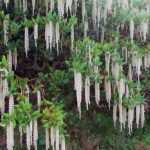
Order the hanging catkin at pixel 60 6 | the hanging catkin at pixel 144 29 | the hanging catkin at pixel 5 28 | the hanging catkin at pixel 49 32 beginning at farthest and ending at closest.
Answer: the hanging catkin at pixel 144 29 → the hanging catkin at pixel 60 6 → the hanging catkin at pixel 49 32 → the hanging catkin at pixel 5 28

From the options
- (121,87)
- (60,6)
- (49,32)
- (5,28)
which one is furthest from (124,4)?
(5,28)

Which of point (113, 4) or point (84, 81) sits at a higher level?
point (113, 4)

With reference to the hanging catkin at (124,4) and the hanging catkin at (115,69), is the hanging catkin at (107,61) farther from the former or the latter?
the hanging catkin at (124,4)

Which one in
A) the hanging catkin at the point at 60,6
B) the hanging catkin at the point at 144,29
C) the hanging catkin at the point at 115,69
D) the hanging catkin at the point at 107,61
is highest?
the hanging catkin at the point at 60,6

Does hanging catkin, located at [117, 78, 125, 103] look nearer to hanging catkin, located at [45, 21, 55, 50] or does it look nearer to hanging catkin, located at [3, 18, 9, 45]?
hanging catkin, located at [45, 21, 55, 50]

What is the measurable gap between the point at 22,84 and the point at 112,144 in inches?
163

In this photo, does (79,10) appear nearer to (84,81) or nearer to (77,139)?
(84,81)

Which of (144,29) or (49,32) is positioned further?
(144,29)

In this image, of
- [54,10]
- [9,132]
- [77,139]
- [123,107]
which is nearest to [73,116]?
[77,139]

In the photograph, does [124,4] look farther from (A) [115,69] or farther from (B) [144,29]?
(A) [115,69]

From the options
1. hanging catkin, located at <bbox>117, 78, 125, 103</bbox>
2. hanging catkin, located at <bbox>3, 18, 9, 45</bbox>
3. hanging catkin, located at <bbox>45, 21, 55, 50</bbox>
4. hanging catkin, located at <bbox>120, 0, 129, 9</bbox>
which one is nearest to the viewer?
hanging catkin, located at <bbox>3, 18, 9, 45</bbox>

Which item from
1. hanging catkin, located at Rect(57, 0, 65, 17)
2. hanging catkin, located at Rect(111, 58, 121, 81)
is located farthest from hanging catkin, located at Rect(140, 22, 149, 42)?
hanging catkin, located at Rect(57, 0, 65, 17)

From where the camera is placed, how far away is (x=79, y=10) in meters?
13.3

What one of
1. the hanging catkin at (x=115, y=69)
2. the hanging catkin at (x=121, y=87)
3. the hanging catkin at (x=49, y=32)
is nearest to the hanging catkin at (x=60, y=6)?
the hanging catkin at (x=49, y=32)
